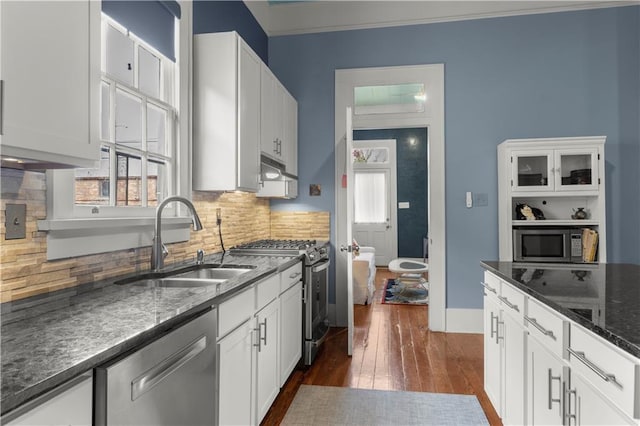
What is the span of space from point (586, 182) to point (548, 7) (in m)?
1.89

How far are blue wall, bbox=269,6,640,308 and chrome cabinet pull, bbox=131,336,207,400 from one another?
298cm

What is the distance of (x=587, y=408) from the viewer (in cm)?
119

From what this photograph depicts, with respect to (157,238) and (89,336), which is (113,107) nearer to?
(157,238)

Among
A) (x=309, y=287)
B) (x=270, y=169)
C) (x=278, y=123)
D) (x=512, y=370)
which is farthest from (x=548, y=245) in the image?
(x=278, y=123)

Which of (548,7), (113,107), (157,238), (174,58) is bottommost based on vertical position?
(157,238)

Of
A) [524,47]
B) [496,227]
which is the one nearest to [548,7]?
[524,47]

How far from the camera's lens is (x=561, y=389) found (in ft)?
4.45

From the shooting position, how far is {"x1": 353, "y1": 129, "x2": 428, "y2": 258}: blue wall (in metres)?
8.00

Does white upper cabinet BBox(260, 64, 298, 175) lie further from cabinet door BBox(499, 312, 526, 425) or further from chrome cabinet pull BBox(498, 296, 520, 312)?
cabinet door BBox(499, 312, 526, 425)

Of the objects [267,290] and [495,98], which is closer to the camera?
[267,290]

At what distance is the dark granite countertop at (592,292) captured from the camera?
3.57 feet

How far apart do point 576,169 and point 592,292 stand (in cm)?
257

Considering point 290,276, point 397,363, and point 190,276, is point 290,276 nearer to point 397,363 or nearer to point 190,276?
point 190,276

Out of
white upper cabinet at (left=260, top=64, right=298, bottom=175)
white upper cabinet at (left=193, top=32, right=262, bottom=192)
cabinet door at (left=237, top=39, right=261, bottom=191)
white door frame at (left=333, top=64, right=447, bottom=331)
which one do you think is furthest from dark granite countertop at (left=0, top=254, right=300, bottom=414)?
white door frame at (left=333, top=64, right=447, bottom=331)
